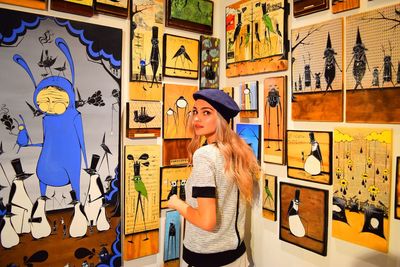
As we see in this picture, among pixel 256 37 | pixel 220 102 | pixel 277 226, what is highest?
pixel 256 37

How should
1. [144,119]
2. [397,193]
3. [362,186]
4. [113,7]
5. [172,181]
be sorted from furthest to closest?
[172,181] < [144,119] < [113,7] < [362,186] < [397,193]

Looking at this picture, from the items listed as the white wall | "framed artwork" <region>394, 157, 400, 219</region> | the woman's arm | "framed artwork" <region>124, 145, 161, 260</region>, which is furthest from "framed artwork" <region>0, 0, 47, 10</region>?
"framed artwork" <region>394, 157, 400, 219</region>

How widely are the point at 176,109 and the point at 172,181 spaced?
0.44 meters

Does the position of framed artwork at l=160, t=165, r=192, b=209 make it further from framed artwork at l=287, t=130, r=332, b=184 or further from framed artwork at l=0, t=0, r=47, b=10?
framed artwork at l=0, t=0, r=47, b=10

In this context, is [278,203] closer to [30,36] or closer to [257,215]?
[257,215]

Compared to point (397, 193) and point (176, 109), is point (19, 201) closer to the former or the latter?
point (176, 109)

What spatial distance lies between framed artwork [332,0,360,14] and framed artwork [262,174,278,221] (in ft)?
2.90

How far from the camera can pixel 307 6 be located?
160 cm

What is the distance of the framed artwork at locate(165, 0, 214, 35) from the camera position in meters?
1.95

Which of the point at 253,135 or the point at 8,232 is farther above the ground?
the point at 253,135

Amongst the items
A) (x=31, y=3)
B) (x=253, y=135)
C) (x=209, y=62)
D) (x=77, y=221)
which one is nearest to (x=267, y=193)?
(x=253, y=135)

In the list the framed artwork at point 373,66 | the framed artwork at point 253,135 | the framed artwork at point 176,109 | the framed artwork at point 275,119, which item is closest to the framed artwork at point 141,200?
the framed artwork at point 176,109

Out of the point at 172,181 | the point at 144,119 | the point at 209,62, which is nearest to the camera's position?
the point at 144,119

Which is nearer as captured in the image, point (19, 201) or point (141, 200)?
point (19, 201)
